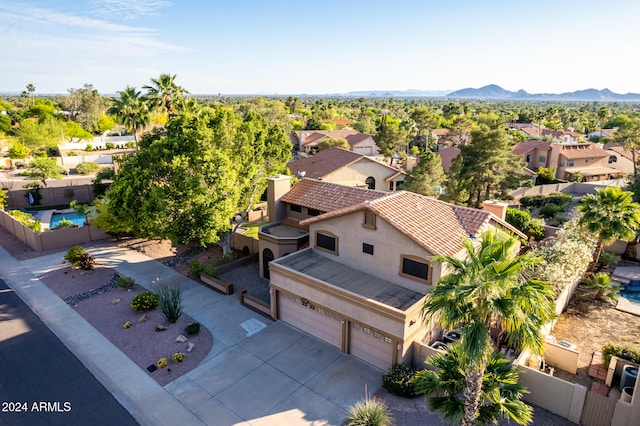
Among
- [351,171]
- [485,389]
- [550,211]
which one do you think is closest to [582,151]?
[550,211]

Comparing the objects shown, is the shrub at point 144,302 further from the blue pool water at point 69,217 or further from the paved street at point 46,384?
the blue pool water at point 69,217

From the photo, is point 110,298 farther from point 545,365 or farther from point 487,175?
point 487,175

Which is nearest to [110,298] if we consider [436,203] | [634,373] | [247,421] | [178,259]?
[178,259]

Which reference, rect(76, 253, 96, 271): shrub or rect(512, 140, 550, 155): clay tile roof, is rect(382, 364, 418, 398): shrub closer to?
rect(76, 253, 96, 271): shrub

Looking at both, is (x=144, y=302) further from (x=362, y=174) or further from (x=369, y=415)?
(x=362, y=174)

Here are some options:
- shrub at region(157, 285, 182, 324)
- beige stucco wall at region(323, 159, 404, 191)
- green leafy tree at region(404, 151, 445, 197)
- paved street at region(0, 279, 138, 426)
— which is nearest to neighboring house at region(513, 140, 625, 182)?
green leafy tree at region(404, 151, 445, 197)

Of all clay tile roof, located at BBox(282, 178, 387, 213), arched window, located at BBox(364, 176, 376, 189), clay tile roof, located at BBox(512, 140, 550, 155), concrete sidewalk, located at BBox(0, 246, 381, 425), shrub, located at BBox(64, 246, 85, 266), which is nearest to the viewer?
concrete sidewalk, located at BBox(0, 246, 381, 425)

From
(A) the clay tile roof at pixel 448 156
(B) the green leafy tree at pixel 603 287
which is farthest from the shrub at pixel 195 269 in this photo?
(A) the clay tile roof at pixel 448 156
